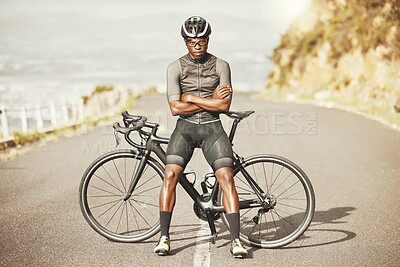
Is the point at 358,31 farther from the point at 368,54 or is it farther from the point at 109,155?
the point at 109,155

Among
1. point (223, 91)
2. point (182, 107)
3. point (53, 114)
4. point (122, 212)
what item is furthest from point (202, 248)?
point (53, 114)

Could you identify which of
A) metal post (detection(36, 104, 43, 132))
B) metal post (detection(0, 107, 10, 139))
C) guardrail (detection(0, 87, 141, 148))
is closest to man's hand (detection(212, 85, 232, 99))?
guardrail (detection(0, 87, 141, 148))

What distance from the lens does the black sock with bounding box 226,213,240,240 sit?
462 cm

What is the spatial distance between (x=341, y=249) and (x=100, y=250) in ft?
7.58

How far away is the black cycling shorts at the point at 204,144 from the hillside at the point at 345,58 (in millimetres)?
12029

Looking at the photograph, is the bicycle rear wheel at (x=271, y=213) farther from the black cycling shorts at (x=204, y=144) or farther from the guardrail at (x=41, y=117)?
the guardrail at (x=41, y=117)

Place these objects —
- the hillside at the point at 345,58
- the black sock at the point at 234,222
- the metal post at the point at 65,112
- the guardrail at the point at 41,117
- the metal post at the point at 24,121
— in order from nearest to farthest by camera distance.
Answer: the black sock at the point at 234,222 < the guardrail at the point at 41,117 < the metal post at the point at 24,121 < the metal post at the point at 65,112 < the hillside at the point at 345,58

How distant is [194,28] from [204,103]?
650 millimetres

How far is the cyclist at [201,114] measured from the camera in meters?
4.51

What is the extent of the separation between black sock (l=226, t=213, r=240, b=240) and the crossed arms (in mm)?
945

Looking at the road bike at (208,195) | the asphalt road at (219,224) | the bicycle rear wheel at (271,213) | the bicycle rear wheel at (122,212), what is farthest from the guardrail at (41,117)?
the bicycle rear wheel at (271,213)

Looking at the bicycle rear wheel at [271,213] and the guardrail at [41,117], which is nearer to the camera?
the bicycle rear wheel at [271,213]

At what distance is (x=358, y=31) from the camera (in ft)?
95.3

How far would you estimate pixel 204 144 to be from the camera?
15.2 feet
